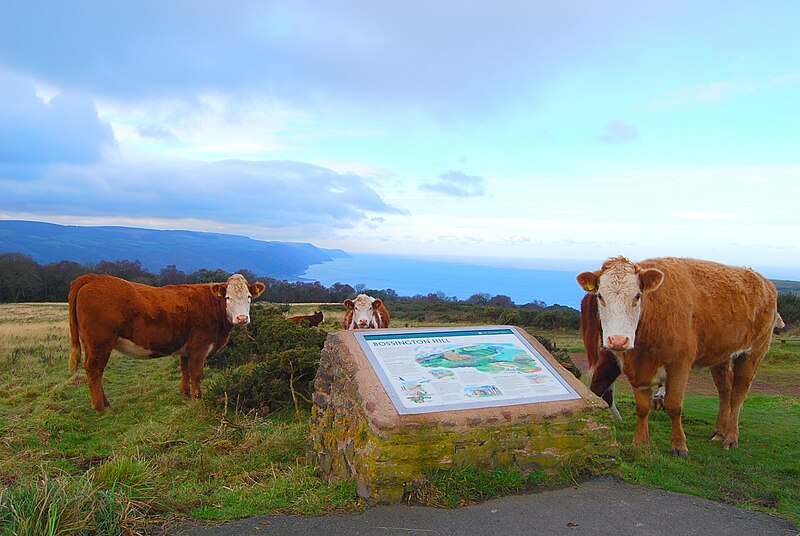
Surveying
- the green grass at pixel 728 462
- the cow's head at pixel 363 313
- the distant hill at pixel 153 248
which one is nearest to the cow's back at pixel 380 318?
the cow's head at pixel 363 313

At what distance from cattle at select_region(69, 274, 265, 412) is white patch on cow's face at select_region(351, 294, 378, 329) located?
238 centimetres

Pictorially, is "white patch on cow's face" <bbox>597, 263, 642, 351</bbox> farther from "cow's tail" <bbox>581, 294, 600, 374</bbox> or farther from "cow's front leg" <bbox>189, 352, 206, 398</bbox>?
"cow's front leg" <bbox>189, 352, 206, 398</bbox>

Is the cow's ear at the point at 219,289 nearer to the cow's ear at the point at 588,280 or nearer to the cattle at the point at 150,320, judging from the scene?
the cattle at the point at 150,320

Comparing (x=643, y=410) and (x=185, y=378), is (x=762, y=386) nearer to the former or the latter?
(x=643, y=410)

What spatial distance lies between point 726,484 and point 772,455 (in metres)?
1.82

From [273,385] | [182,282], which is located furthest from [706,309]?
[182,282]

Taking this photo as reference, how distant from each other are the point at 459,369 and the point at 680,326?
2.85 m

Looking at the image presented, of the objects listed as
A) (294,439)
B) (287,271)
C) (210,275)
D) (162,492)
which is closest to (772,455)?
(294,439)

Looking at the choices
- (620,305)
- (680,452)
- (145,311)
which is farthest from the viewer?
(145,311)

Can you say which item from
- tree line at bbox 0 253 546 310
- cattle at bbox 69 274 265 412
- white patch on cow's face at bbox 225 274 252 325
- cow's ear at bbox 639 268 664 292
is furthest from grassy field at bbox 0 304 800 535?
tree line at bbox 0 253 546 310

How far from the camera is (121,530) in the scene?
3.79 meters

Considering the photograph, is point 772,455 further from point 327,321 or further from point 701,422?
point 327,321

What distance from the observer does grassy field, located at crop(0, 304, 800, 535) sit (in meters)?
3.92

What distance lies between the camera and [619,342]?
5730mm
